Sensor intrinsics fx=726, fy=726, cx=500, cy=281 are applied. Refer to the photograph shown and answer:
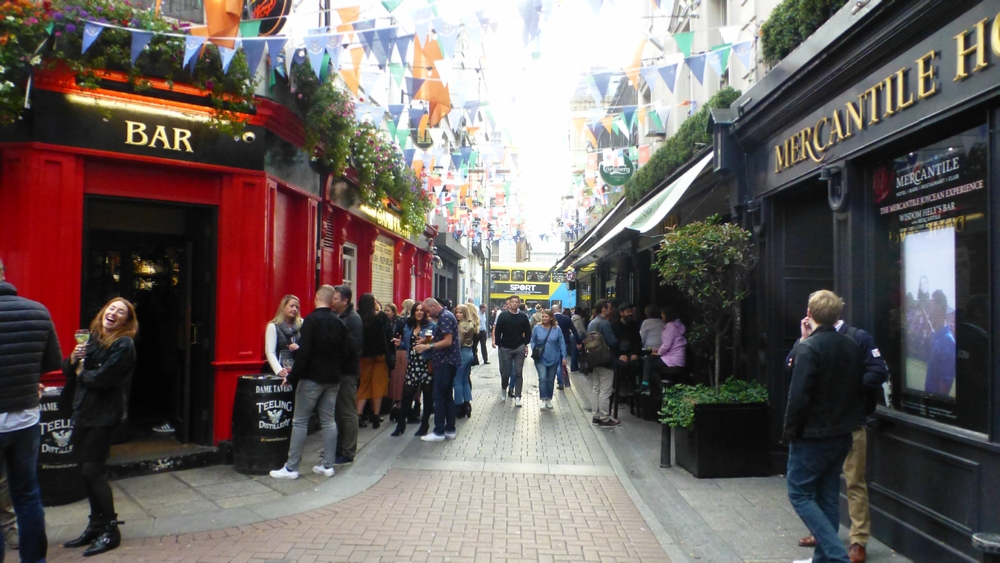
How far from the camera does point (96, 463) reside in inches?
202

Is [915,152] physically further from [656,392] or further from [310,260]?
[310,260]

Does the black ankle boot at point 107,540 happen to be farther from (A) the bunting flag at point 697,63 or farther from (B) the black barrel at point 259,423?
(A) the bunting flag at point 697,63

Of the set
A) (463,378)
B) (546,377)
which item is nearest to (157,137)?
(463,378)

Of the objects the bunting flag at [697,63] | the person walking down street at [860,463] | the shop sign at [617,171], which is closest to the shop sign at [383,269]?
the shop sign at [617,171]

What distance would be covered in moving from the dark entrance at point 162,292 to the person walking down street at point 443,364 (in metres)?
2.67

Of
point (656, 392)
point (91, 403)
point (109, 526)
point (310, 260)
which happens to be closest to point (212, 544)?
point (109, 526)

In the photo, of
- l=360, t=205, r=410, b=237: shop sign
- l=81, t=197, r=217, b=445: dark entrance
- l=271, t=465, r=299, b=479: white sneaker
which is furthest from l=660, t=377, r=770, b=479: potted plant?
l=360, t=205, r=410, b=237: shop sign

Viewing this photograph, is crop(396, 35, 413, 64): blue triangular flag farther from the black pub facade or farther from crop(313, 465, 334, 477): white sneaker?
crop(313, 465, 334, 477): white sneaker

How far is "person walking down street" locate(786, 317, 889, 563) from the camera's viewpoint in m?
4.83

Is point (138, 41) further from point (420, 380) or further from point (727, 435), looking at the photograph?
point (727, 435)

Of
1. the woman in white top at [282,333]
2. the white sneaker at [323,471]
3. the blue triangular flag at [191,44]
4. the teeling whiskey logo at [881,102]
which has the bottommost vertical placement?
the white sneaker at [323,471]

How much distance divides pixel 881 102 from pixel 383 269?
12628mm

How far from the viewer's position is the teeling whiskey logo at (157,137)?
748cm

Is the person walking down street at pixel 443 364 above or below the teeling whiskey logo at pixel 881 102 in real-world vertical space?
below
